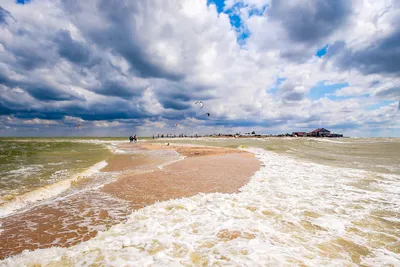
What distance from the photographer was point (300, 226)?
551 centimetres

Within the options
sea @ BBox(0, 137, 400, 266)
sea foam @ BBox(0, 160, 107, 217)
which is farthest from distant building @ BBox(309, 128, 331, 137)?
sea foam @ BBox(0, 160, 107, 217)

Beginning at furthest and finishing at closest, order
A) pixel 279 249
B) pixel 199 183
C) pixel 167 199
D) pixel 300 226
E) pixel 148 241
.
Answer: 1. pixel 199 183
2. pixel 167 199
3. pixel 300 226
4. pixel 148 241
5. pixel 279 249

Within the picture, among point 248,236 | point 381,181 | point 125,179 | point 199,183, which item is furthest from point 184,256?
point 381,181

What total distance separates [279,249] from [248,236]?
76cm

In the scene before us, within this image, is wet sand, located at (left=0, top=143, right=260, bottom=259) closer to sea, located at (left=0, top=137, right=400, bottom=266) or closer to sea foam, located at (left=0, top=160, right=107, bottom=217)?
sea, located at (left=0, top=137, right=400, bottom=266)

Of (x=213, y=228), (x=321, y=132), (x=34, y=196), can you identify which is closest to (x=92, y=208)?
(x=34, y=196)

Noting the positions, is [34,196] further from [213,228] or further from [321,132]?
[321,132]

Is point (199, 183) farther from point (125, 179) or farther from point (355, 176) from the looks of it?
point (355, 176)

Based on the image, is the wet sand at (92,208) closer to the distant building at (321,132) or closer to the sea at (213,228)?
the sea at (213,228)

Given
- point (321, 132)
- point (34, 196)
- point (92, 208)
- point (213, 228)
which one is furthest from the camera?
point (321, 132)

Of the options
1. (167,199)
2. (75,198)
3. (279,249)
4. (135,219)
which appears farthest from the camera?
(75,198)

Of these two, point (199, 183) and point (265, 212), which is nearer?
point (265, 212)

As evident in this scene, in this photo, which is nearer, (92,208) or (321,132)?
(92,208)

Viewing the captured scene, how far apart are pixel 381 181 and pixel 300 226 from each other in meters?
8.86
